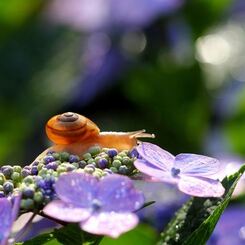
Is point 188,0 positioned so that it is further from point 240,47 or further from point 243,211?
point 243,211

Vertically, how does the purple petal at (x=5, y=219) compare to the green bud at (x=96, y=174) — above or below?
below

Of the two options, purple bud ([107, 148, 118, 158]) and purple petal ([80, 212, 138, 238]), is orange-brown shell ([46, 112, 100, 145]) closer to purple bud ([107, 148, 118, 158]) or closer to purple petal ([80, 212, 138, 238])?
purple bud ([107, 148, 118, 158])

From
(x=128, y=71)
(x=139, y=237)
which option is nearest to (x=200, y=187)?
(x=139, y=237)

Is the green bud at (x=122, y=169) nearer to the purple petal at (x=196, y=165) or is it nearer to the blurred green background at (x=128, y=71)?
the purple petal at (x=196, y=165)

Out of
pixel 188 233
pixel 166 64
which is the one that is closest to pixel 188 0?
pixel 166 64

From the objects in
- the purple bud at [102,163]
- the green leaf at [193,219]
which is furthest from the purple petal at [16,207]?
the green leaf at [193,219]

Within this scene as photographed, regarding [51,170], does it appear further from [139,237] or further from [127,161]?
[139,237]
